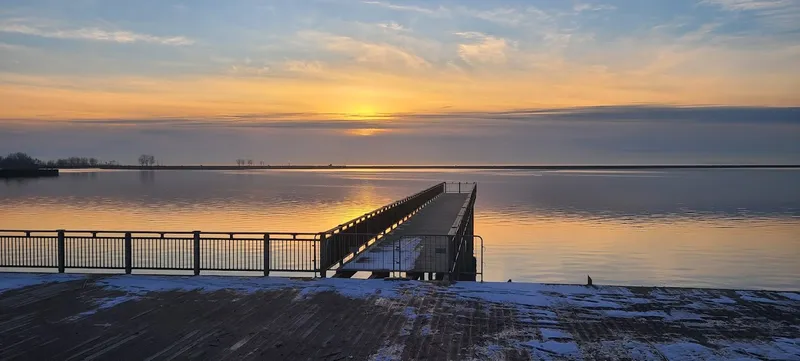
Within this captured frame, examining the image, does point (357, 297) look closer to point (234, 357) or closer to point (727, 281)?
point (234, 357)

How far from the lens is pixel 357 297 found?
13883mm

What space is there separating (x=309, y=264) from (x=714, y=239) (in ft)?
98.2

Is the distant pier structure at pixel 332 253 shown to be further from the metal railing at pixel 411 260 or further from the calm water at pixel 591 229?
the calm water at pixel 591 229

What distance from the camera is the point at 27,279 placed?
629 inches

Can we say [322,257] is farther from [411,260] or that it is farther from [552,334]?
[552,334]

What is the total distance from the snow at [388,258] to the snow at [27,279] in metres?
7.75

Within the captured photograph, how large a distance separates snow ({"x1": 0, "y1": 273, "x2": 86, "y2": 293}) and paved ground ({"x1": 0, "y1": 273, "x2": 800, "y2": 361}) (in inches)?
3.8

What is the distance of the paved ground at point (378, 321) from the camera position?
9992mm

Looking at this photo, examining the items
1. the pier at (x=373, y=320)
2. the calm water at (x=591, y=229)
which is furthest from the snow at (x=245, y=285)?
the calm water at (x=591, y=229)

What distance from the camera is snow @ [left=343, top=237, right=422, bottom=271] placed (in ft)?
65.7

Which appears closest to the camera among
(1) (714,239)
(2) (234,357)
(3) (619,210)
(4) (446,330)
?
(2) (234,357)

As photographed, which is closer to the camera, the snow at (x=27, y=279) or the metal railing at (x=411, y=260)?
the snow at (x=27, y=279)

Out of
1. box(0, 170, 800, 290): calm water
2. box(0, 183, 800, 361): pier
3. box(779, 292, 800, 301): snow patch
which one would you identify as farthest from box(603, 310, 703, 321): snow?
box(0, 170, 800, 290): calm water

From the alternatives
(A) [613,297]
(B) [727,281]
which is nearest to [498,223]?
(B) [727,281]
